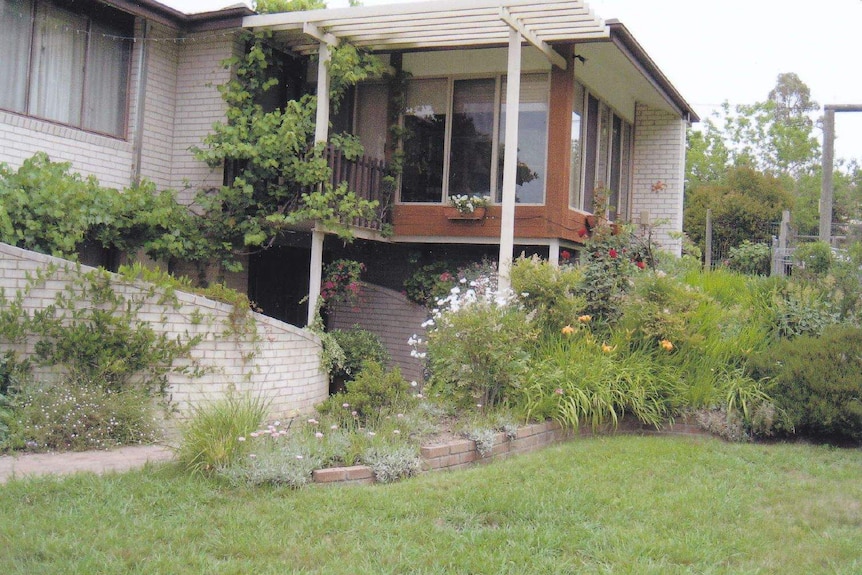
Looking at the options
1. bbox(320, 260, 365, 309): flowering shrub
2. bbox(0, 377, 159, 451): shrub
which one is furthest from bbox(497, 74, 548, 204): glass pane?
bbox(0, 377, 159, 451): shrub

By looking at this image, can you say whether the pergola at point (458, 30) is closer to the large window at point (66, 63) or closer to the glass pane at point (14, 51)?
the large window at point (66, 63)

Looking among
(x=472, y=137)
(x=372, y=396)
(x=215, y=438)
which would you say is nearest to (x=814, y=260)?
(x=472, y=137)

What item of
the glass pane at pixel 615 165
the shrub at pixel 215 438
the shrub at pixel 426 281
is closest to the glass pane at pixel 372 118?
the shrub at pixel 426 281

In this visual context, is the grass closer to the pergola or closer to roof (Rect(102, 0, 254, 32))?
the pergola

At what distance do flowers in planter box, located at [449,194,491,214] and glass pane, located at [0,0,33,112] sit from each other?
5673 millimetres

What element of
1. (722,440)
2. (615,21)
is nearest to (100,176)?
(615,21)

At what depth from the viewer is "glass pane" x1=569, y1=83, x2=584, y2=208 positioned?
13.0 m

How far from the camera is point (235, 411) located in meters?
6.12

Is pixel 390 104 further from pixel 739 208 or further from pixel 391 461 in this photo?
pixel 739 208

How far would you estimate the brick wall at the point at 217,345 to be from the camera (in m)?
7.59

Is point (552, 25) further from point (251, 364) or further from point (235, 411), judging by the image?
point (235, 411)

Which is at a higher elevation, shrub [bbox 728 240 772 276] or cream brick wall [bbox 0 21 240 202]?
cream brick wall [bbox 0 21 240 202]

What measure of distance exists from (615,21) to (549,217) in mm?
2721

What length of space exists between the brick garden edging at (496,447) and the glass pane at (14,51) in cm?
685
